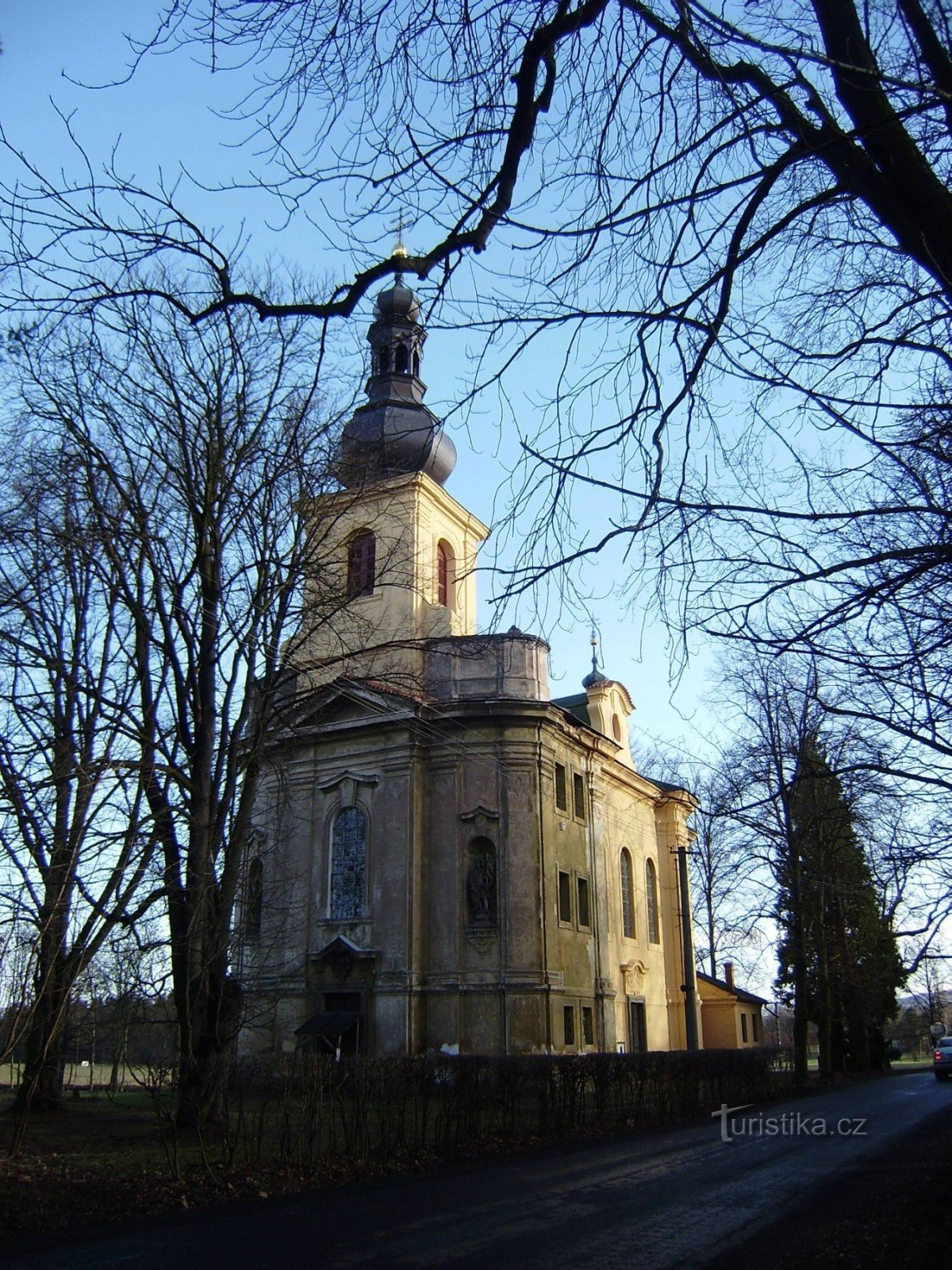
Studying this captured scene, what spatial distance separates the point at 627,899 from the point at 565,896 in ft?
26.8

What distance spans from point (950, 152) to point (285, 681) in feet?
43.5

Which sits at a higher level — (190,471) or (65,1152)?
(190,471)

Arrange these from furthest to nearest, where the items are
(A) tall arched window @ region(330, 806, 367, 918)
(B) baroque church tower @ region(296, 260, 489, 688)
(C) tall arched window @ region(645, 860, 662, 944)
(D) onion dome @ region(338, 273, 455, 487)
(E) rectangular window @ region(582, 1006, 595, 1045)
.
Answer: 1. (C) tall arched window @ region(645, 860, 662, 944)
2. (E) rectangular window @ region(582, 1006, 595, 1045)
3. (A) tall arched window @ region(330, 806, 367, 918)
4. (B) baroque church tower @ region(296, 260, 489, 688)
5. (D) onion dome @ region(338, 273, 455, 487)

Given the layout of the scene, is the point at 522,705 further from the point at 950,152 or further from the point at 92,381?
the point at 950,152

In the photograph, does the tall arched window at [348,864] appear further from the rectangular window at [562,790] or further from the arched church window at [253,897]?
the arched church window at [253,897]

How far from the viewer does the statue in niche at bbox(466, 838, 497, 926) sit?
29.6m

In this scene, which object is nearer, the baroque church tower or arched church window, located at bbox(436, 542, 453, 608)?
the baroque church tower

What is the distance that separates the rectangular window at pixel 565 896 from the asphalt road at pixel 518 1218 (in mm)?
15291

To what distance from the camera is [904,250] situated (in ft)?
16.4

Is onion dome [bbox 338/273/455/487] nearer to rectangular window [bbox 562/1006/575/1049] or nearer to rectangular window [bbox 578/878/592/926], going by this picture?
rectangular window [bbox 578/878/592/926]

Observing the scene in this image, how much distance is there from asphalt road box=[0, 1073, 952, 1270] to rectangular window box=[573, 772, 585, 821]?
708 inches

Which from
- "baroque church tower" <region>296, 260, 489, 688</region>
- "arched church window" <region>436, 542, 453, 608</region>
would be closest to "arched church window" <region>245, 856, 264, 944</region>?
"baroque church tower" <region>296, 260, 489, 688</region>

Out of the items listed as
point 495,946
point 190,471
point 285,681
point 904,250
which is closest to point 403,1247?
point 904,250

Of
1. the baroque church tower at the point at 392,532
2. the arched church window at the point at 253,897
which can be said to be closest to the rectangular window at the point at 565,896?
the baroque church tower at the point at 392,532
